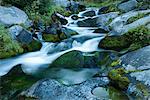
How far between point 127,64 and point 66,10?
11.3 m

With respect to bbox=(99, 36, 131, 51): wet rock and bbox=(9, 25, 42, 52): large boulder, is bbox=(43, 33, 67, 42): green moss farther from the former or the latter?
bbox=(99, 36, 131, 51): wet rock

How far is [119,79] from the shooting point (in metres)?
7.66

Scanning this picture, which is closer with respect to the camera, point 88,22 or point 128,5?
point 88,22

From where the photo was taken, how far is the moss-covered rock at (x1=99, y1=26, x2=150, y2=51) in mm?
10328

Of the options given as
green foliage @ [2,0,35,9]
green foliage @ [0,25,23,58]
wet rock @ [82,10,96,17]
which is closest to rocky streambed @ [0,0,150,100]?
green foliage @ [0,25,23,58]

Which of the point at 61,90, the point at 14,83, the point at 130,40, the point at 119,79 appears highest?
the point at 130,40

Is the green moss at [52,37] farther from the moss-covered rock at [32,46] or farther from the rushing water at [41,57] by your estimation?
the moss-covered rock at [32,46]

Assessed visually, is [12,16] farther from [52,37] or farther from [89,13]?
[89,13]

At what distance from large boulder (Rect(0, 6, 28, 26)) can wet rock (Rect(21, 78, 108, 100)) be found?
524 cm

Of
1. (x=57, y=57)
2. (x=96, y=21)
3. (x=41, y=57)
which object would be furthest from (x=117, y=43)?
(x=96, y=21)

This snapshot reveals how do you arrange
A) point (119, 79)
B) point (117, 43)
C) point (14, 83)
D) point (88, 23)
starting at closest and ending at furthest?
point (119, 79), point (14, 83), point (117, 43), point (88, 23)

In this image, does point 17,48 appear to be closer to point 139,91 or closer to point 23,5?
point 23,5

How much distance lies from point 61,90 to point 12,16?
6435 mm

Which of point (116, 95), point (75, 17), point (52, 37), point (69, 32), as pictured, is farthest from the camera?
point (75, 17)
